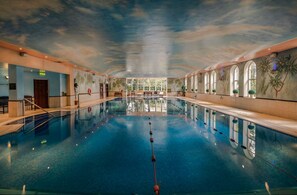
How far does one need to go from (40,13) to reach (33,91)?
9.71 metres

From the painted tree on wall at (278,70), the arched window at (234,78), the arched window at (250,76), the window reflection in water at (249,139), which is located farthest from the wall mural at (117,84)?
the window reflection in water at (249,139)

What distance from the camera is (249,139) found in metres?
5.32

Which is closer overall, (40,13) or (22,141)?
(40,13)

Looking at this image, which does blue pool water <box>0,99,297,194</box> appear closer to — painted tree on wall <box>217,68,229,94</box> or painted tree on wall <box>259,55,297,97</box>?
painted tree on wall <box>259,55,297,97</box>

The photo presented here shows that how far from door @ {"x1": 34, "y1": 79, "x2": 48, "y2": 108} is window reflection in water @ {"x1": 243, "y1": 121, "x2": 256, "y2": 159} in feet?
36.7

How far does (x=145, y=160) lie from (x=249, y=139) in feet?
9.92

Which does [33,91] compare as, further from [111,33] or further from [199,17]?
[199,17]

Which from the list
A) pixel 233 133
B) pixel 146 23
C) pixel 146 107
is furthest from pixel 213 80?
pixel 146 23

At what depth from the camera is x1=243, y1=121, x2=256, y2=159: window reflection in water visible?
431 cm

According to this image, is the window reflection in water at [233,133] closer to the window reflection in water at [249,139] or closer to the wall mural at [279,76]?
the window reflection in water at [249,139]

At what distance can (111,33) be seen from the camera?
5977 mm

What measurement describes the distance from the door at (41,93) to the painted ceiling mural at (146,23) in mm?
5741

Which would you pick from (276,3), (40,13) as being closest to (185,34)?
(276,3)

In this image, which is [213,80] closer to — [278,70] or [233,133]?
[278,70]
